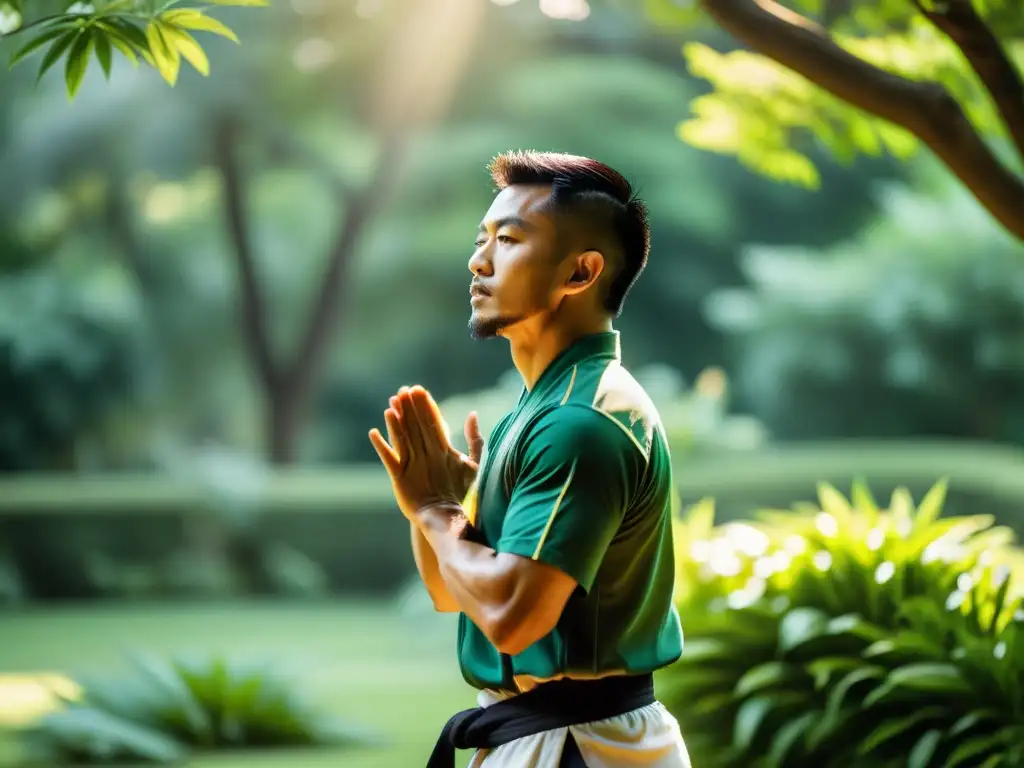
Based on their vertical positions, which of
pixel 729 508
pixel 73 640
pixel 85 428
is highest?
pixel 85 428

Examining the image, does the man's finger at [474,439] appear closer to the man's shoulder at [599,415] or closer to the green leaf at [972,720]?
the man's shoulder at [599,415]

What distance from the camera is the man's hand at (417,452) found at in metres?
2.08

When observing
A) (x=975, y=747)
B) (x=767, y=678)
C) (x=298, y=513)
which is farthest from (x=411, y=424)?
(x=298, y=513)

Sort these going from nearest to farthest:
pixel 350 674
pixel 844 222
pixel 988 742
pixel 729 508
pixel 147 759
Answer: pixel 988 742, pixel 147 759, pixel 350 674, pixel 729 508, pixel 844 222

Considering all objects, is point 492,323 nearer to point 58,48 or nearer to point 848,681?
point 58,48

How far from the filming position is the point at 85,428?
1647cm

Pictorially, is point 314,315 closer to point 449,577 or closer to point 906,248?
point 906,248

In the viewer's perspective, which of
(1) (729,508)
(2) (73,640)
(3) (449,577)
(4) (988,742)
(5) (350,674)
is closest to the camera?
(3) (449,577)

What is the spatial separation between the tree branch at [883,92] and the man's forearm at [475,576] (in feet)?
7.36

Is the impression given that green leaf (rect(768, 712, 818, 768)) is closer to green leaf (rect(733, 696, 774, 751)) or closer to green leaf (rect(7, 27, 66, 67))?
green leaf (rect(733, 696, 774, 751))

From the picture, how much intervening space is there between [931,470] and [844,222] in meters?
8.36

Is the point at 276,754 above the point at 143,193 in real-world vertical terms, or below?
below

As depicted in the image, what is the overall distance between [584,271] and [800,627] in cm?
293

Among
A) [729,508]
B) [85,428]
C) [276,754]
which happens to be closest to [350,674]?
[276,754]
